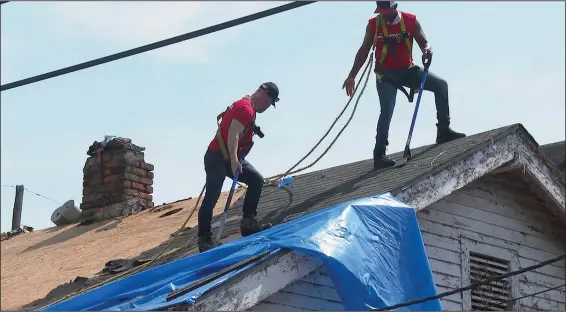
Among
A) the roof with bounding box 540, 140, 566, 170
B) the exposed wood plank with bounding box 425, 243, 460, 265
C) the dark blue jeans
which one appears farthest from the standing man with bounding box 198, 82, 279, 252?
the roof with bounding box 540, 140, 566, 170

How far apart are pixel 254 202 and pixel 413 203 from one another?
4.74ft

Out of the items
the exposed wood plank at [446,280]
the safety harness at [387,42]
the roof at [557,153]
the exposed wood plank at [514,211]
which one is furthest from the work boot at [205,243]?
the roof at [557,153]

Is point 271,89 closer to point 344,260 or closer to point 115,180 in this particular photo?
point 344,260

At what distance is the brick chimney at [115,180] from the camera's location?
13.7 metres

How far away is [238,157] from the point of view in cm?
955

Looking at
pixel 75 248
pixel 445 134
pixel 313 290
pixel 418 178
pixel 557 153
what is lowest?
pixel 313 290

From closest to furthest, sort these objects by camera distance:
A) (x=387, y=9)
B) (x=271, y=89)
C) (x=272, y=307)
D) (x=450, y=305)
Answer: (x=272, y=307)
(x=271, y=89)
(x=450, y=305)
(x=387, y=9)

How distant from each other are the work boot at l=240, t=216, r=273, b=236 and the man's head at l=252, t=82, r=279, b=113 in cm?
99

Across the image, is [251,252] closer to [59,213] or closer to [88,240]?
[88,240]

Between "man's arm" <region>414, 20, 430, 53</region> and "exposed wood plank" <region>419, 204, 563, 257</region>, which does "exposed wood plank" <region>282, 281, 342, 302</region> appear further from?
"man's arm" <region>414, 20, 430, 53</region>

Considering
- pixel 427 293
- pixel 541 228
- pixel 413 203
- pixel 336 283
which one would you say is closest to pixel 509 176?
pixel 541 228

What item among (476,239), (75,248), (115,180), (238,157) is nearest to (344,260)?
(238,157)

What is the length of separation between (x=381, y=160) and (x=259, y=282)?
10.3 ft

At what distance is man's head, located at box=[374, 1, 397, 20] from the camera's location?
33.6ft
